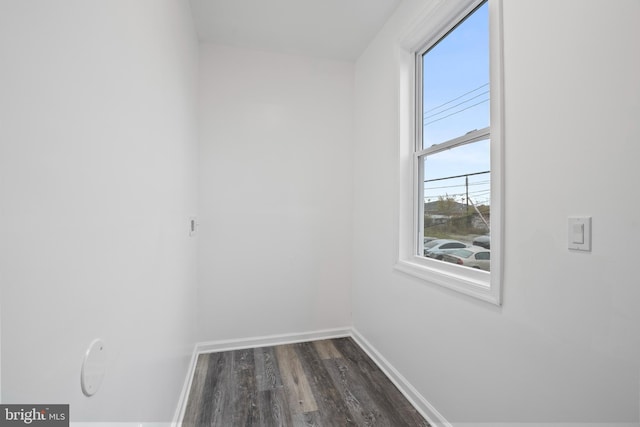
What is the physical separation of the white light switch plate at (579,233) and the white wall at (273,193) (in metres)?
1.95

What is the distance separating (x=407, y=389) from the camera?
186 cm

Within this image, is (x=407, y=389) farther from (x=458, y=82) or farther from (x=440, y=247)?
(x=458, y=82)

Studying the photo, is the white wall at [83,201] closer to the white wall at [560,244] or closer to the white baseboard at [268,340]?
the white baseboard at [268,340]

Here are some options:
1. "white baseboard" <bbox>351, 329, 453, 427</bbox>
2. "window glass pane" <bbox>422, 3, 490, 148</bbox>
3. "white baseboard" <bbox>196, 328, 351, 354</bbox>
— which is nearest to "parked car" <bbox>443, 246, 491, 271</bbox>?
"window glass pane" <bbox>422, 3, 490, 148</bbox>

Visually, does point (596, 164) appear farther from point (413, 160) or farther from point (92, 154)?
point (92, 154)

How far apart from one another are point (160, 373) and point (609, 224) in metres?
1.80

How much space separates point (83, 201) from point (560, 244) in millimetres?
1450

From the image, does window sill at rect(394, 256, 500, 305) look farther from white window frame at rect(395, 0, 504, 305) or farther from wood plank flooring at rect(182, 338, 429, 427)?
wood plank flooring at rect(182, 338, 429, 427)

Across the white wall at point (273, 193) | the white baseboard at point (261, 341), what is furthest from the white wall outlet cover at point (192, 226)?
the white baseboard at point (261, 341)

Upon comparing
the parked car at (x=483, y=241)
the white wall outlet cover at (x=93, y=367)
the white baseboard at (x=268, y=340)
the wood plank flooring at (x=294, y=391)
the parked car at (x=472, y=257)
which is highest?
the parked car at (x=483, y=241)

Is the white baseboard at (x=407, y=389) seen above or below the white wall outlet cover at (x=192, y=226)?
below

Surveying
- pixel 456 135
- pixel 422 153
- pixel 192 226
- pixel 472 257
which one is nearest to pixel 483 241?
pixel 472 257

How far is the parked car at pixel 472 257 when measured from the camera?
1.42 metres

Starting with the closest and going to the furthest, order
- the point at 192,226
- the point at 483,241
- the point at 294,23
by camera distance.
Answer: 1. the point at 483,241
2. the point at 192,226
3. the point at 294,23
